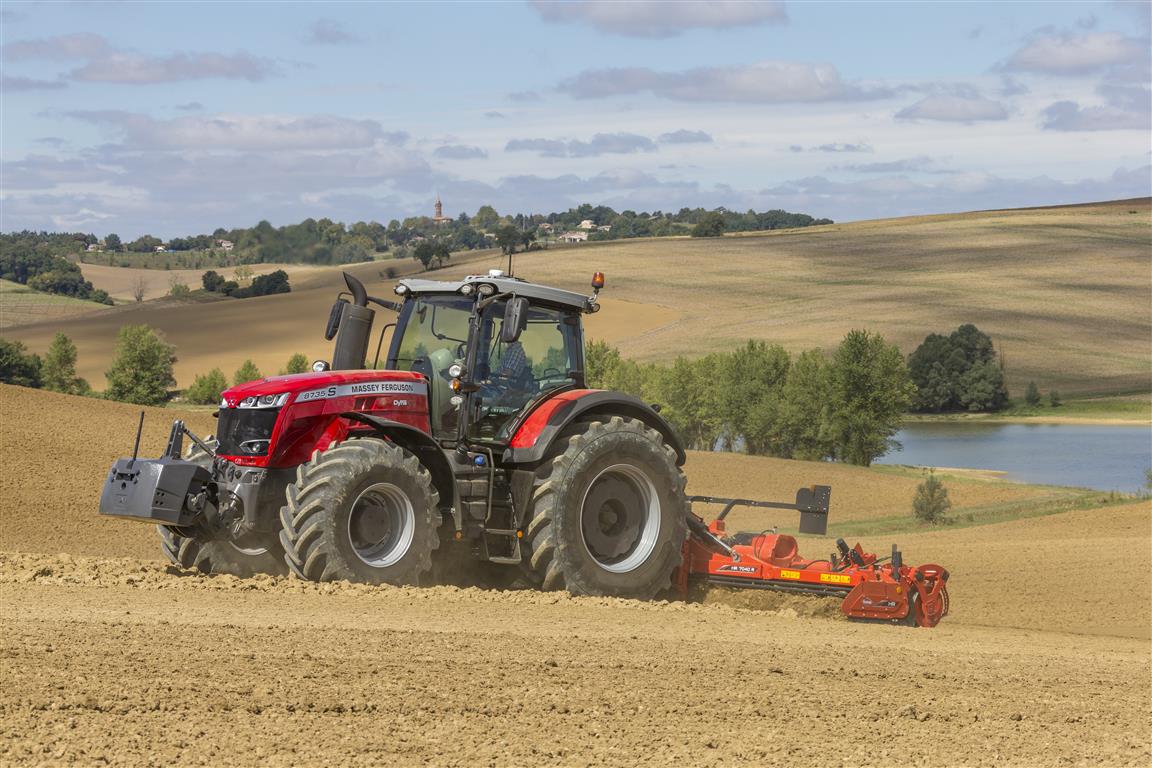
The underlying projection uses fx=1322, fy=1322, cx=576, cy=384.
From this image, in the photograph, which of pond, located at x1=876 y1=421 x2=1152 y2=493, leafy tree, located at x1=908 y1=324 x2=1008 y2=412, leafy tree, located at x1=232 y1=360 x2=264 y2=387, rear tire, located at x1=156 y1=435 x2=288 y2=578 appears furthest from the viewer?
leafy tree, located at x1=908 y1=324 x2=1008 y2=412

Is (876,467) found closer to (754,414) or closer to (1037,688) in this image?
(754,414)

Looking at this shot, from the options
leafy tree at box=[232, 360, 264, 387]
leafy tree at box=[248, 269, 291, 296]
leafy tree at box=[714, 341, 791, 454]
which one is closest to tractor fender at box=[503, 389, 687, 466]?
leafy tree at box=[248, 269, 291, 296]

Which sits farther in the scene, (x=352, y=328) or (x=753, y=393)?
(x=753, y=393)

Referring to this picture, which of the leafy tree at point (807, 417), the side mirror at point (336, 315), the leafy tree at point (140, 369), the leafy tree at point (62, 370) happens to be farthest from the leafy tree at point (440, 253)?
the leafy tree at point (62, 370)

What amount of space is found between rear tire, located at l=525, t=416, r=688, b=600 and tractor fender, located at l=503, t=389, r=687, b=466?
0.14 m

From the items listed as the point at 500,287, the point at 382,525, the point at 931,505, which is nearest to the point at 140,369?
the point at 931,505

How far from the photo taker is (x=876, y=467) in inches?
2020

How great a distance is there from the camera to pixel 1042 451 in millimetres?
57281

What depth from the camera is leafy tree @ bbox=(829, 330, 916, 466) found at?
2197 inches

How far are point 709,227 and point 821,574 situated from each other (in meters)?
93.0

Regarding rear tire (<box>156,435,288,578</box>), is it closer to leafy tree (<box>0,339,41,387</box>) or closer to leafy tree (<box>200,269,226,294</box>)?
leafy tree (<box>200,269,226,294</box>)

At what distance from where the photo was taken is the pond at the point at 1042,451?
50.1 metres

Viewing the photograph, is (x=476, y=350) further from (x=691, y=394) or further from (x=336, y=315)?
(x=691, y=394)

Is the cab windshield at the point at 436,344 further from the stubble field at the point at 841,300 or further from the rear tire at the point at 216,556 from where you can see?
the stubble field at the point at 841,300
